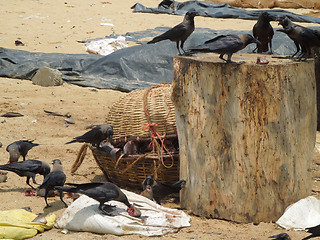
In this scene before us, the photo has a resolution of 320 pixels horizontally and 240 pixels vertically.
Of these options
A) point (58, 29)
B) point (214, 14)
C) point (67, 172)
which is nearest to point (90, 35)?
point (58, 29)

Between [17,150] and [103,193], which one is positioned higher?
[103,193]

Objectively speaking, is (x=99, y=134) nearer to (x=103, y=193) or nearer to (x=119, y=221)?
(x=103, y=193)

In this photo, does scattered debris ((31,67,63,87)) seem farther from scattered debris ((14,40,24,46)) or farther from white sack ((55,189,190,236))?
white sack ((55,189,190,236))

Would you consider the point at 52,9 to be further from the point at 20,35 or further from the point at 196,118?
the point at 196,118

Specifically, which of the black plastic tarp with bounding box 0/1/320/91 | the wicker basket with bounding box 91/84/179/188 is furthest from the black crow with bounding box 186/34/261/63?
the black plastic tarp with bounding box 0/1/320/91

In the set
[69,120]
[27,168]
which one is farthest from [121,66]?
[27,168]

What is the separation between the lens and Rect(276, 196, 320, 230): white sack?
424 cm

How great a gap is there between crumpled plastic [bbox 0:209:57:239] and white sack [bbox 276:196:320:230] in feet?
6.60

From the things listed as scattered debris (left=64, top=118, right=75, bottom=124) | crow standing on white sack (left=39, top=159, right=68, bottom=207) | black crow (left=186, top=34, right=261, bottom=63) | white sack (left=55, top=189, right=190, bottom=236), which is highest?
black crow (left=186, top=34, right=261, bottom=63)

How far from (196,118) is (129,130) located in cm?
110

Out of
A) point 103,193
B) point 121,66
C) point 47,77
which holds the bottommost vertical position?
point 47,77

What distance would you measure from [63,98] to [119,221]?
5.23m

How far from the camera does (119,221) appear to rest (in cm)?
411

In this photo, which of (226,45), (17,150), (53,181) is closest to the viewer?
(226,45)
